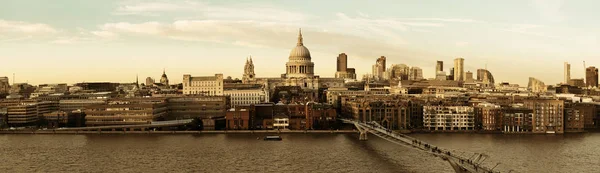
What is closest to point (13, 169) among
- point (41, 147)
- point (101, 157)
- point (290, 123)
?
point (101, 157)

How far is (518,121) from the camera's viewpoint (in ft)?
155

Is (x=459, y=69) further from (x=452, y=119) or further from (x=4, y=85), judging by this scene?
(x=452, y=119)

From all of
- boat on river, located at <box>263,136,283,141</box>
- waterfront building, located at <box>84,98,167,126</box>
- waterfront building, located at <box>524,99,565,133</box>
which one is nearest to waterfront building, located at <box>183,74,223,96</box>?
waterfront building, located at <box>84,98,167,126</box>

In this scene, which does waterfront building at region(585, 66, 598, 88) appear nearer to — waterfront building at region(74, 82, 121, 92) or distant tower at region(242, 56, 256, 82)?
distant tower at region(242, 56, 256, 82)

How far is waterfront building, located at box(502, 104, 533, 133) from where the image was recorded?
47.0m

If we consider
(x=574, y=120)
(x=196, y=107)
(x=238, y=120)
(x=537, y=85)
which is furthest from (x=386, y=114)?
(x=537, y=85)

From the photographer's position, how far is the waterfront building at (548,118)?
46.7 m

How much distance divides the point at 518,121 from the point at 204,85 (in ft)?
130

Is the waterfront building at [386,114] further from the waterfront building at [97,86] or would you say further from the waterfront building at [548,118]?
the waterfront building at [97,86]

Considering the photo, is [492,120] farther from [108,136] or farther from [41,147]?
[41,147]

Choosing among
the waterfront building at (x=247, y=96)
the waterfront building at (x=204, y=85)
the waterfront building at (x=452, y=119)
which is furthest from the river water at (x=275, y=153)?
the waterfront building at (x=204, y=85)

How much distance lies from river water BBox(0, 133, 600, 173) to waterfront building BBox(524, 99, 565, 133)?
226 cm

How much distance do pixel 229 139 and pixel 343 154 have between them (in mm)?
10464

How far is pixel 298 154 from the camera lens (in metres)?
33.3
